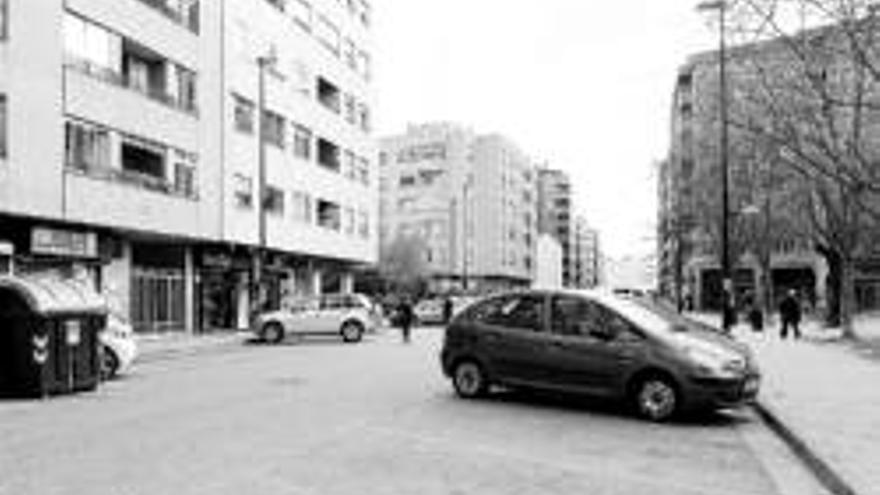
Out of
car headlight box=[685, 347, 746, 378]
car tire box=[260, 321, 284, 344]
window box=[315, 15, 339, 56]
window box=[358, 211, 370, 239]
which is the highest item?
window box=[315, 15, 339, 56]

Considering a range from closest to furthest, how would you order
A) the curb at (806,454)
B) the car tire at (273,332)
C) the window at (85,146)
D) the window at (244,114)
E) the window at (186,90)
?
Answer: the curb at (806,454)
the window at (85,146)
the car tire at (273,332)
the window at (186,90)
the window at (244,114)

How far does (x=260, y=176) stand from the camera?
158 ft

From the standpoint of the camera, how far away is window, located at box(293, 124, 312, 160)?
54.8m

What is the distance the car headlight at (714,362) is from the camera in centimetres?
1395

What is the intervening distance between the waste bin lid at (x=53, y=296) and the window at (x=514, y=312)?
6342mm

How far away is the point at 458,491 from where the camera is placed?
914cm

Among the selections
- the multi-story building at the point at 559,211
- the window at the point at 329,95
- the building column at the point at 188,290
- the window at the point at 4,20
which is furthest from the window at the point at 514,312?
the multi-story building at the point at 559,211

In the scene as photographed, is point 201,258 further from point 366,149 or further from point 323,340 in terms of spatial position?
point 366,149

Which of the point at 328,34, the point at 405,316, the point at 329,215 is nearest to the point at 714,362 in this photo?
the point at 405,316

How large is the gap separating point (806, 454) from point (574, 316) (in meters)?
4.39

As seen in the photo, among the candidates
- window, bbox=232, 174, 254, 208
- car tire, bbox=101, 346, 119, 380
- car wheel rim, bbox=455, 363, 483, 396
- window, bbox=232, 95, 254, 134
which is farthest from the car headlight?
window, bbox=232, 95, 254, 134

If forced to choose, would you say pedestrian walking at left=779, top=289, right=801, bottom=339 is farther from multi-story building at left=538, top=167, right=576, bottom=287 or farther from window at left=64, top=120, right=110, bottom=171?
multi-story building at left=538, top=167, right=576, bottom=287

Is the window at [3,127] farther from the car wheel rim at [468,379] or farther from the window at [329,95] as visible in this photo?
the window at [329,95]

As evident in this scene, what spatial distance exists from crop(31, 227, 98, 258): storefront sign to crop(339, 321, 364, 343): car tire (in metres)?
8.22
